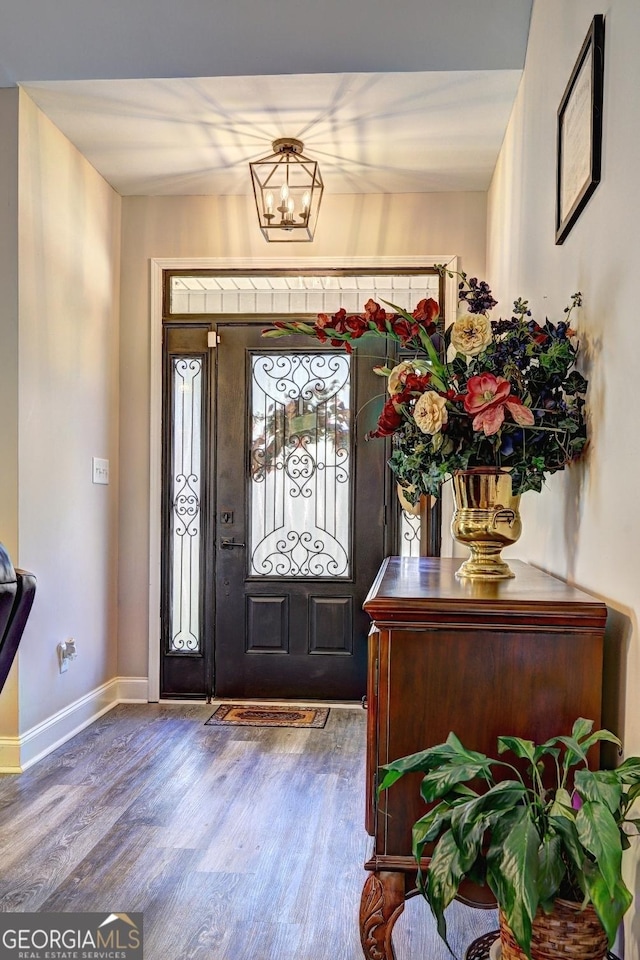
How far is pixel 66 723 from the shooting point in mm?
3623

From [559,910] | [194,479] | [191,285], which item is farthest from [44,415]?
[559,910]

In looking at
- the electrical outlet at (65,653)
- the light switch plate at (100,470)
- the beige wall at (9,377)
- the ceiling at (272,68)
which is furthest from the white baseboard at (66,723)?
the ceiling at (272,68)

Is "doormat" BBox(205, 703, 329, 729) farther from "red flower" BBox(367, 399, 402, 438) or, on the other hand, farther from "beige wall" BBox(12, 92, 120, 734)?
"red flower" BBox(367, 399, 402, 438)

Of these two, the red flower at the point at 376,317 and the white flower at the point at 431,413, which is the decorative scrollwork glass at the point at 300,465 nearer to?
the red flower at the point at 376,317

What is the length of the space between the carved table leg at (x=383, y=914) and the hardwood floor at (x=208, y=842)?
1.28ft

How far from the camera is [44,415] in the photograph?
3430 mm

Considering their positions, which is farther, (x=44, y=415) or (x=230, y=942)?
(x=44, y=415)

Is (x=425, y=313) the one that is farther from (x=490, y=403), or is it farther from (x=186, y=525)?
(x=186, y=525)

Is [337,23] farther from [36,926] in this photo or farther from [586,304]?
[36,926]

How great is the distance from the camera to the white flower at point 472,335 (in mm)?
1773

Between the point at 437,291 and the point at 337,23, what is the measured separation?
164 cm

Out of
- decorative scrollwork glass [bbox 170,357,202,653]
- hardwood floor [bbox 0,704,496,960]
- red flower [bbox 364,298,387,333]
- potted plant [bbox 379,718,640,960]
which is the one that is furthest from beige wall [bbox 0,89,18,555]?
potted plant [bbox 379,718,640,960]

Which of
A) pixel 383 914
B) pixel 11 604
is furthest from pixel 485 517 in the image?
pixel 11 604

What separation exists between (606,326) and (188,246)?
10.2 ft
